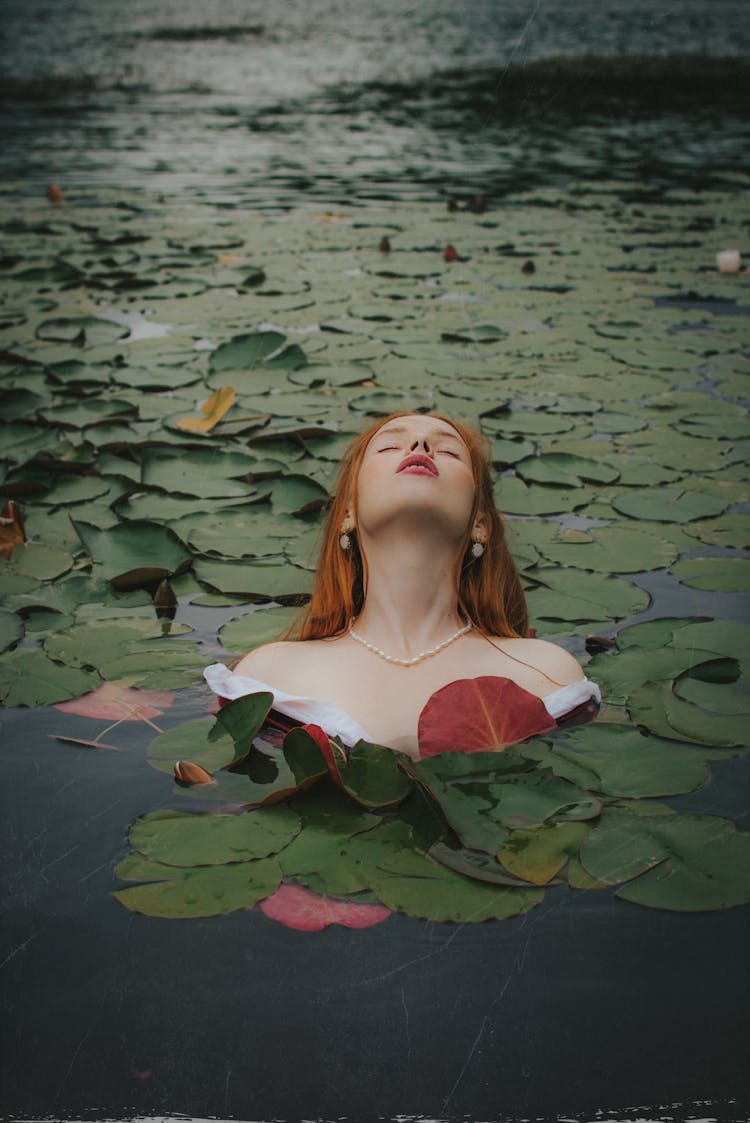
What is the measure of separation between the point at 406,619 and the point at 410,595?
0.04m

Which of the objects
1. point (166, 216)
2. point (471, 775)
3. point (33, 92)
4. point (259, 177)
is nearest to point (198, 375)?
point (471, 775)

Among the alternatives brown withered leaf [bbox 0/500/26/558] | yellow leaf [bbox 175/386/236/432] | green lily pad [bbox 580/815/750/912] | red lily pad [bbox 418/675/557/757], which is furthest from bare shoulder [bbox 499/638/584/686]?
yellow leaf [bbox 175/386/236/432]

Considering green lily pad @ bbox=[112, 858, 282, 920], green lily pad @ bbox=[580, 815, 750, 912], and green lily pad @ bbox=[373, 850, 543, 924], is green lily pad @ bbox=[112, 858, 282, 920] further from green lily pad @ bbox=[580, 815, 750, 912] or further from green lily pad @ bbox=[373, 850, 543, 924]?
green lily pad @ bbox=[580, 815, 750, 912]

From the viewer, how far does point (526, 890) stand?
1466mm

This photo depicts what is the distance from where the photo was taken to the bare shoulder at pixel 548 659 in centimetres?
186

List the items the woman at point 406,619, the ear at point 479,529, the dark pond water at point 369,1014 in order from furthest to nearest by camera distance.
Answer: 1. the ear at point 479,529
2. the woman at point 406,619
3. the dark pond water at point 369,1014

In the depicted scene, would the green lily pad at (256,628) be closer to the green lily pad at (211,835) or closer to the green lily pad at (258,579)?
the green lily pad at (258,579)

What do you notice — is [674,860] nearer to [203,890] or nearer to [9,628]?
[203,890]

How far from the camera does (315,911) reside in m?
1.45

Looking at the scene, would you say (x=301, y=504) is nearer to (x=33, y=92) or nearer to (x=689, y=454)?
(x=689, y=454)

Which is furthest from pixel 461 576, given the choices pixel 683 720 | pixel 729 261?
pixel 729 261

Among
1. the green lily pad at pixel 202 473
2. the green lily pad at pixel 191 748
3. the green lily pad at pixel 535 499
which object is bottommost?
the green lily pad at pixel 535 499

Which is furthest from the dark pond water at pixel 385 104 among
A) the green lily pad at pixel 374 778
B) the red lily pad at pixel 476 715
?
the green lily pad at pixel 374 778

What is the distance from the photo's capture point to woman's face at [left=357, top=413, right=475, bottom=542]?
1.82m
